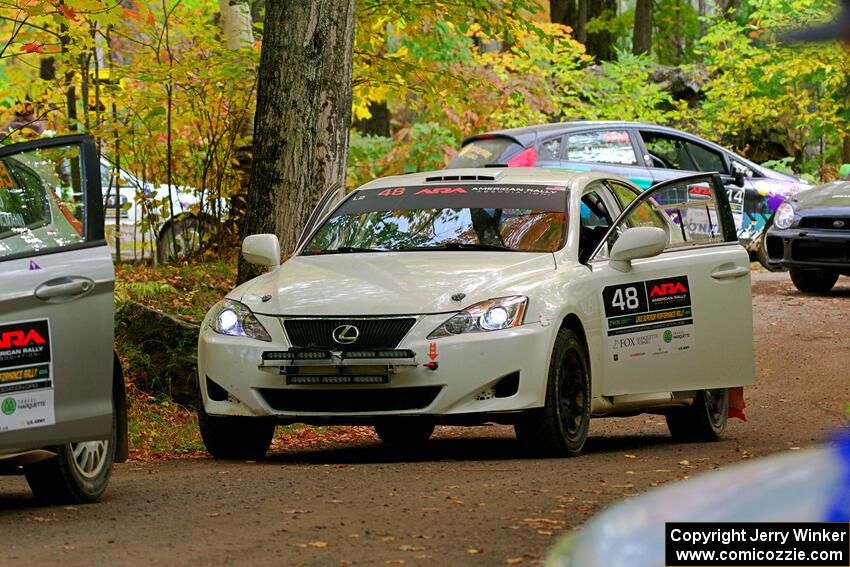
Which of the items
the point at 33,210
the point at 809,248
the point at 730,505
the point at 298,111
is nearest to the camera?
the point at 730,505

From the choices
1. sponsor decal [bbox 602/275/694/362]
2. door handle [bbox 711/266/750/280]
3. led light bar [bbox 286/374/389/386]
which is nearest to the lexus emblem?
led light bar [bbox 286/374/389/386]

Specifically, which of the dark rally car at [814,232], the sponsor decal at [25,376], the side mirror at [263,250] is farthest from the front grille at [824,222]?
the sponsor decal at [25,376]

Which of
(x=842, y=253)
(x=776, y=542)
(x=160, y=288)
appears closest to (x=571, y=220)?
(x=160, y=288)

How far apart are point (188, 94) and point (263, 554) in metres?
10.8

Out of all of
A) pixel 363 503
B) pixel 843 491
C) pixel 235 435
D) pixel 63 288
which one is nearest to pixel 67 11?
pixel 235 435

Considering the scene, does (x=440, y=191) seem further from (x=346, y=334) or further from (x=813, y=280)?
(x=813, y=280)

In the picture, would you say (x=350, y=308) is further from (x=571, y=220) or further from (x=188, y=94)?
(x=188, y=94)

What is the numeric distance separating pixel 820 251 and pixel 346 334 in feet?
36.1

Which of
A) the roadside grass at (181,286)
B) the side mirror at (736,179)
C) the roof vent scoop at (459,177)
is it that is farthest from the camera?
the side mirror at (736,179)

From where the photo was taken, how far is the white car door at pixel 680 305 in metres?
9.28

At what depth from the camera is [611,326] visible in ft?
30.2

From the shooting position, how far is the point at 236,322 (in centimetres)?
870

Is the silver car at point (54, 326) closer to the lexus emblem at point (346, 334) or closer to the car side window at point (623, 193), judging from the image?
the lexus emblem at point (346, 334)

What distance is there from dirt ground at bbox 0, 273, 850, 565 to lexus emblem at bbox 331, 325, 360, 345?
26.5 inches
